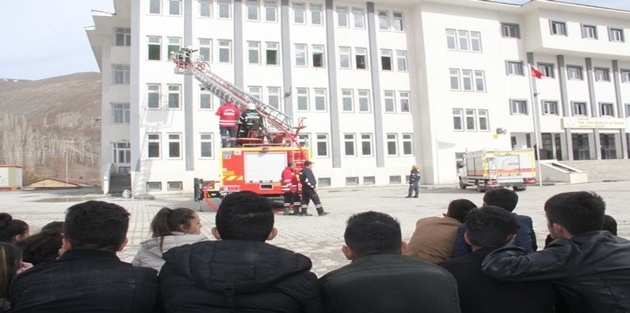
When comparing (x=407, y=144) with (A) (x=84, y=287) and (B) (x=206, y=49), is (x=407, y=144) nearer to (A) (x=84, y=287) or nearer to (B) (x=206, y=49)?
(B) (x=206, y=49)

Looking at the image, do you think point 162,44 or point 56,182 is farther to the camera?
A: point 56,182

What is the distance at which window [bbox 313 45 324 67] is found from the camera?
32.1m

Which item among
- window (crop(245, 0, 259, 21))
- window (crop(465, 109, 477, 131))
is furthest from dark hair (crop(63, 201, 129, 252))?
window (crop(465, 109, 477, 131))

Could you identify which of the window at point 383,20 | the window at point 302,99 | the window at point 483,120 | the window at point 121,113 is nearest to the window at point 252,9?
the window at point 302,99

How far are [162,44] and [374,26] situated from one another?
14.6 m

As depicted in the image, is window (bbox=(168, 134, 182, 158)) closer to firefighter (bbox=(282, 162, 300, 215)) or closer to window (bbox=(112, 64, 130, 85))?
window (bbox=(112, 64, 130, 85))

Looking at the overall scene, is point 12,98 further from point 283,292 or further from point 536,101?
point 283,292

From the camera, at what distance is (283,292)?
2172mm

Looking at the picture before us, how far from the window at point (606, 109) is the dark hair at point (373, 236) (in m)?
43.9

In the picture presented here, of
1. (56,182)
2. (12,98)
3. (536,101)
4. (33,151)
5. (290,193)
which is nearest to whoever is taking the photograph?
(290,193)

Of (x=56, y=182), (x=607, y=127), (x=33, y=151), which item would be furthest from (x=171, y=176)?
(x=33, y=151)

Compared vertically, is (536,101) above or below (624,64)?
below

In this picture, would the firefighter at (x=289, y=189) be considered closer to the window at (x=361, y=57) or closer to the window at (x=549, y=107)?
the window at (x=361, y=57)

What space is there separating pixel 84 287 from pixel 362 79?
31676 mm
